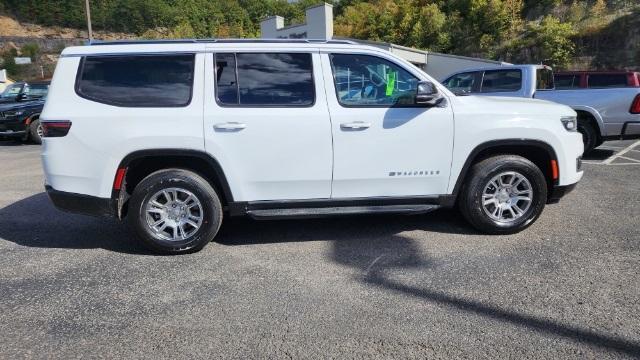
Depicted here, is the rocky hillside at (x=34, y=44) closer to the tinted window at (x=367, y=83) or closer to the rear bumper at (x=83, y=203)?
the rear bumper at (x=83, y=203)

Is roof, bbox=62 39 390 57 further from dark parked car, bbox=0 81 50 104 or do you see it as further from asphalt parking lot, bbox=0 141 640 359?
dark parked car, bbox=0 81 50 104

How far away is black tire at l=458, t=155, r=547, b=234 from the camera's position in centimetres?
461

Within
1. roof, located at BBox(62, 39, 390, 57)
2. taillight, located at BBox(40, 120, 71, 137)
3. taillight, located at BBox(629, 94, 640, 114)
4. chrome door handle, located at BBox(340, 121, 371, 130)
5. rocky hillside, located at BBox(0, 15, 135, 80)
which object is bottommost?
taillight, located at BBox(629, 94, 640, 114)

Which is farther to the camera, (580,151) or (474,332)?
(580,151)

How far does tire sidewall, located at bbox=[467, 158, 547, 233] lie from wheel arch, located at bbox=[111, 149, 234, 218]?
2.35 meters

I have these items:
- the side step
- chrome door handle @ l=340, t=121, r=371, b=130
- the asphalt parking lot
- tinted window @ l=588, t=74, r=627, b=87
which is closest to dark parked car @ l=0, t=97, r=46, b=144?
the asphalt parking lot

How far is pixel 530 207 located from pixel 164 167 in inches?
142

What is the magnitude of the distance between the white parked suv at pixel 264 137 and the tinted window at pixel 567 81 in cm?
697

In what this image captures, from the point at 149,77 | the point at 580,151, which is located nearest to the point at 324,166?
the point at 149,77

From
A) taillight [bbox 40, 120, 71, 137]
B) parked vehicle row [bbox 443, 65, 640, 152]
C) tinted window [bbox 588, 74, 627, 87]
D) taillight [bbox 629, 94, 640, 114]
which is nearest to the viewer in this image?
taillight [bbox 40, 120, 71, 137]

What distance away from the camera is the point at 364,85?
4445 mm

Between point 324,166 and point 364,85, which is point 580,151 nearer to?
point 364,85

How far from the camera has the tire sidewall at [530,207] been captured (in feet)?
15.1

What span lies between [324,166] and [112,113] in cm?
193
